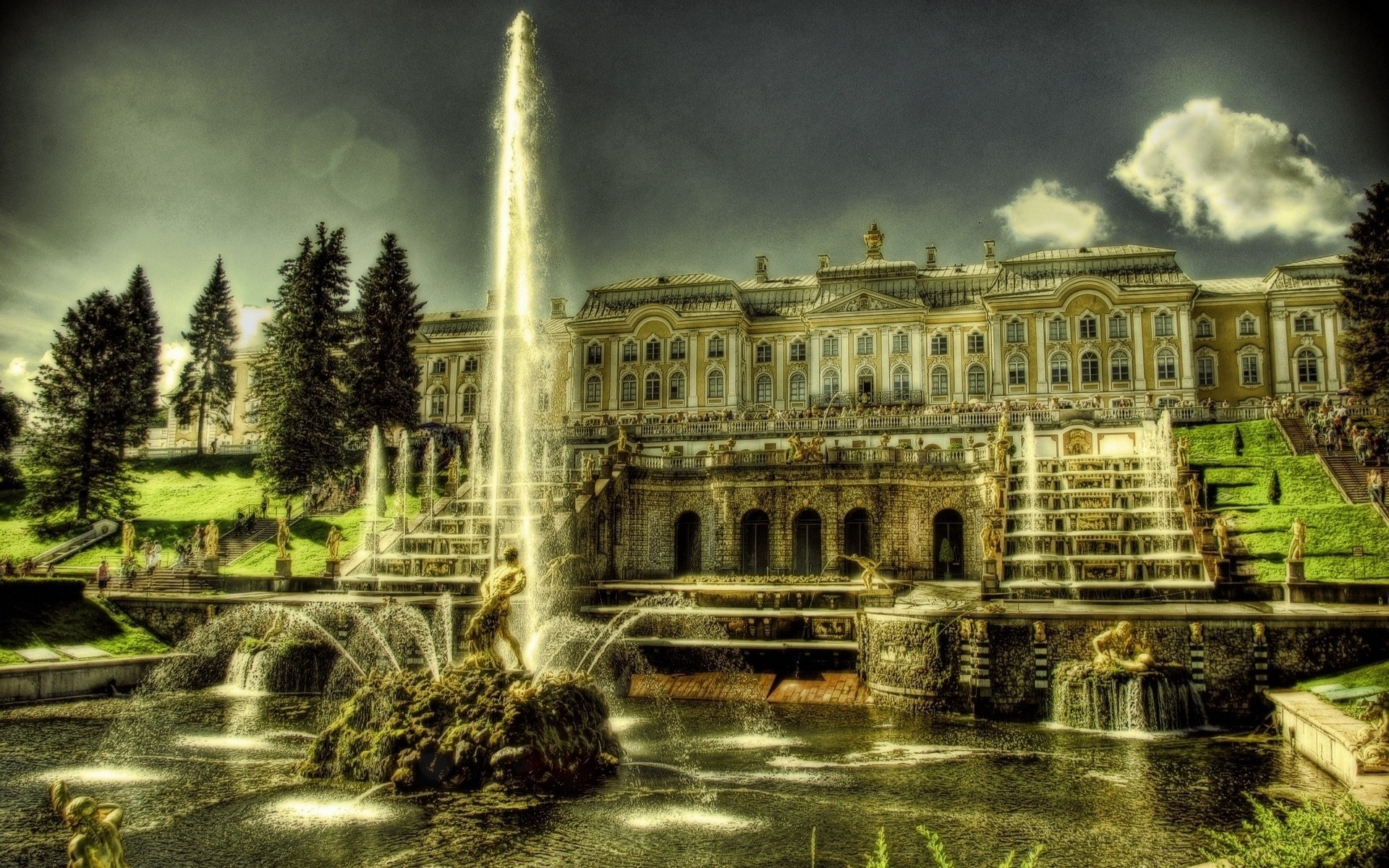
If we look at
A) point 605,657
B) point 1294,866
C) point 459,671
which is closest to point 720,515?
point 605,657

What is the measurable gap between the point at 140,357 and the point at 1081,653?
45766 millimetres

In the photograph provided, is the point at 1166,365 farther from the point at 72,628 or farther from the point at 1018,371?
the point at 72,628

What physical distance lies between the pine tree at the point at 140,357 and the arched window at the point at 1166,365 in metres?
50.0

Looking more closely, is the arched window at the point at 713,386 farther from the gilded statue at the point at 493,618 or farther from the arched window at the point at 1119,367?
the gilded statue at the point at 493,618

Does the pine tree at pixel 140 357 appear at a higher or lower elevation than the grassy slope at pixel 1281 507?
higher

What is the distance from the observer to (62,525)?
41375mm

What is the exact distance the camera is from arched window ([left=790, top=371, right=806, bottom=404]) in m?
57.8

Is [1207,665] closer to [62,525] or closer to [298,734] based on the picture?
[298,734]

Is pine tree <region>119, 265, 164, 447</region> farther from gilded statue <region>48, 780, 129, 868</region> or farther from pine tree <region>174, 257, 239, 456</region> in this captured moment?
gilded statue <region>48, 780, 129, 868</region>

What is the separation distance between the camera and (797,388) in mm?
58000

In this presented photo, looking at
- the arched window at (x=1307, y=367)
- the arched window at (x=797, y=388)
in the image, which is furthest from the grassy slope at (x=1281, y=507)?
the arched window at (x=797, y=388)

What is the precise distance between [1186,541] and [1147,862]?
19048 mm

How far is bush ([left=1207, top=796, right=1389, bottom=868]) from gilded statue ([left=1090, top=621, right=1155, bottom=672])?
1210cm

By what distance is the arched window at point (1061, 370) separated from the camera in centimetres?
5250
